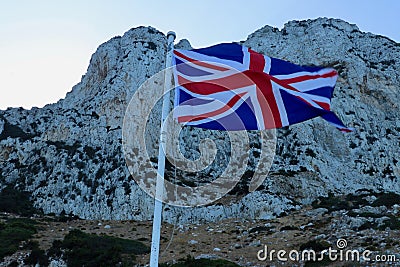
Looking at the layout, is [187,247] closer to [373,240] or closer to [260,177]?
[373,240]

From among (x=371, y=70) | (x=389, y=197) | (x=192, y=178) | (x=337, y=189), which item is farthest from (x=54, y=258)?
(x=371, y=70)

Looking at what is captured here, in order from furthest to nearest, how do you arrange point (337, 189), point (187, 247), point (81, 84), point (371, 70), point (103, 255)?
point (81, 84) < point (371, 70) < point (337, 189) < point (187, 247) < point (103, 255)

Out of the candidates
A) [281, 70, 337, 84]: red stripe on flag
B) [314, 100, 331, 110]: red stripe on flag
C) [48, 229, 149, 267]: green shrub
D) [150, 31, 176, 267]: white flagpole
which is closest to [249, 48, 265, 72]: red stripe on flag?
[281, 70, 337, 84]: red stripe on flag

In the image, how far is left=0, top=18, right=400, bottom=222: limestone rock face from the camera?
3155cm

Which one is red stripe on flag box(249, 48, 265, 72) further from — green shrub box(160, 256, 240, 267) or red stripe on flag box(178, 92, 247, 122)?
green shrub box(160, 256, 240, 267)

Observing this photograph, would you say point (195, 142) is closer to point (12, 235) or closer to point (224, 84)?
point (12, 235)

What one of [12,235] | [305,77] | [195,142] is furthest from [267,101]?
[195,142]

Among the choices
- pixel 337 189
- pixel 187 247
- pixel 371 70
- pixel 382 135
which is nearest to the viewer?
pixel 187 247

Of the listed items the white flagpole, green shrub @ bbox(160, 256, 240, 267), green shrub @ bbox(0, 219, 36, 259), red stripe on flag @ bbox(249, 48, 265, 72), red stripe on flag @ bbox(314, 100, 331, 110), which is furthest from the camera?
green shrub @ bbox(0, 219, 36, 259)

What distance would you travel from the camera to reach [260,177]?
3647 cm

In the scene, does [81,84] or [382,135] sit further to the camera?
[81,84]

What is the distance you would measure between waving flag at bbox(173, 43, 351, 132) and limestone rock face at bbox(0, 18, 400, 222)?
21.1 metres

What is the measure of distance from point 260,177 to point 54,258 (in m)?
21.9

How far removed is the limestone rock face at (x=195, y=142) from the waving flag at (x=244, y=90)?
21.1 meters
